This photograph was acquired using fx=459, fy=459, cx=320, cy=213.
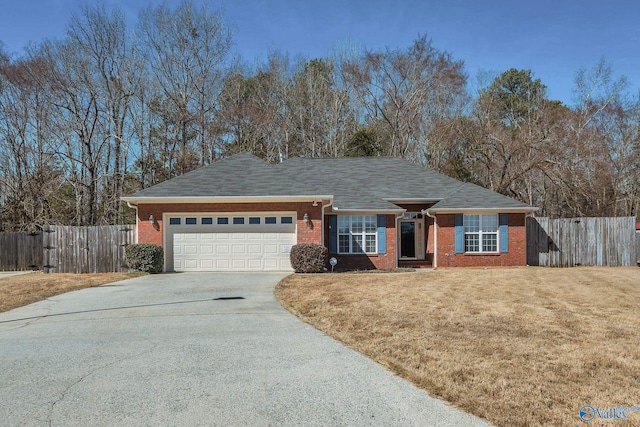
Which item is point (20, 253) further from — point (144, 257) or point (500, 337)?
point (500, 337)

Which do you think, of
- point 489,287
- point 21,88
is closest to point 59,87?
point 21,88

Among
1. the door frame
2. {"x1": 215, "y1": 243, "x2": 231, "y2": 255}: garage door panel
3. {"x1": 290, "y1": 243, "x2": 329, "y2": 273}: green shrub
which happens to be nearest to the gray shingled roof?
the door frame

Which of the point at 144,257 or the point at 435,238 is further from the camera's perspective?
the point at 435,238

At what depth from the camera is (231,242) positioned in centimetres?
1741

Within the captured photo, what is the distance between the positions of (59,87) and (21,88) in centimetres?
202

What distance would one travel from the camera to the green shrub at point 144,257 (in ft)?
54.1

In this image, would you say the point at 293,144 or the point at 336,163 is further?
the point at 293,144

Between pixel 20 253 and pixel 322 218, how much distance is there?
44.6ft

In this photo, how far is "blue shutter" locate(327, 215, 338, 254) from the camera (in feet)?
61.8

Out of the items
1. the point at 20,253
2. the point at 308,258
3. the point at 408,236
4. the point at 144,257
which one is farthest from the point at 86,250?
the point at 408,236

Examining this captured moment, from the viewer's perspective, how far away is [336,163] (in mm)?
23859

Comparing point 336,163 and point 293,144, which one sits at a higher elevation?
point 293,144

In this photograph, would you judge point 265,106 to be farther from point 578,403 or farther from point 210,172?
point 578,403

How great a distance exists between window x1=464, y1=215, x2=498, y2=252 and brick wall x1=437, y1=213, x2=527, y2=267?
346 mm
